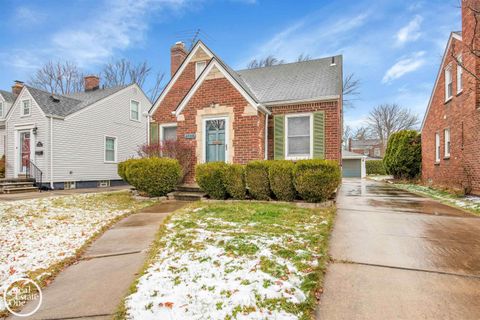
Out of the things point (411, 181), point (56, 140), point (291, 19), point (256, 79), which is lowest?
point (411, 181)

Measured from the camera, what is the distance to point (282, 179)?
7.11 meters

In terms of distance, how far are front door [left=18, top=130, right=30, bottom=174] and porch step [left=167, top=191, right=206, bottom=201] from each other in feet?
34.4

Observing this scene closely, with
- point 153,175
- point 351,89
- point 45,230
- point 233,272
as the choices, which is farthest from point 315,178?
point 351,89

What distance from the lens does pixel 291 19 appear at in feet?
49.5

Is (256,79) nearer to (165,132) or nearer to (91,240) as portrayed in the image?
(165,132)

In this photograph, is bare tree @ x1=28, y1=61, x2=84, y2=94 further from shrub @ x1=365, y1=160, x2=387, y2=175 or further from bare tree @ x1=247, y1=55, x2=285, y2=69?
shrub @ x1=365, y1=160, x2=387, y2=175

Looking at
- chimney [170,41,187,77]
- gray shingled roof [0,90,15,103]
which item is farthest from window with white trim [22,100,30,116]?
chimney [170,41,187,77]

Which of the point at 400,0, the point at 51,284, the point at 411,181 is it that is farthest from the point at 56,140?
the point at 411,181

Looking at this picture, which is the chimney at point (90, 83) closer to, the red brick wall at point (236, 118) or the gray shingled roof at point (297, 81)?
the gray shingled roof at point (297, 81)

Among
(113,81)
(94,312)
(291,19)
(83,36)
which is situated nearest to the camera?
(94,312)

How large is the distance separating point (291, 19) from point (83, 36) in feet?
52.3

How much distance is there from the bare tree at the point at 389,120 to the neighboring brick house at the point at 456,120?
100ft

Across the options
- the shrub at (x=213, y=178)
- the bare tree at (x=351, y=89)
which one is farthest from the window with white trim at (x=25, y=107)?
the bare tree at (x=351, y=89)

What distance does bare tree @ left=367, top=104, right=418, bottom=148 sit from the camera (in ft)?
135
